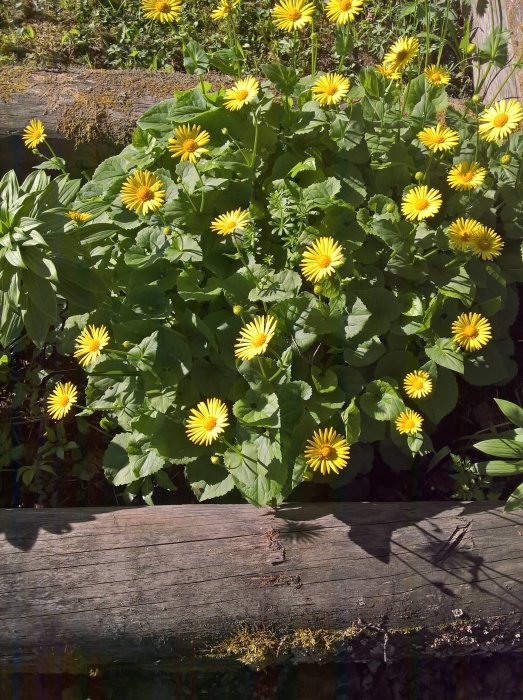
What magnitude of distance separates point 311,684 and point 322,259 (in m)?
1.49

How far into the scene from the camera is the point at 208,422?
229cm

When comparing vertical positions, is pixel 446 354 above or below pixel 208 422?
above

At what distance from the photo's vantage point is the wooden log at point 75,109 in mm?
3275

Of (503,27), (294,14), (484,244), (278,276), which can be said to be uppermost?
(503,27)

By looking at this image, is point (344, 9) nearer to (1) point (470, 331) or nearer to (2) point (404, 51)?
(2) point (404, 51)

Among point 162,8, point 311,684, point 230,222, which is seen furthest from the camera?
point 311,684

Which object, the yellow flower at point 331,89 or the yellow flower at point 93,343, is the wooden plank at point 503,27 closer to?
the yellow flower at point 331,89

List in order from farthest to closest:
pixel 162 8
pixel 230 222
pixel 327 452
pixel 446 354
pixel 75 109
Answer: pixel 75 109 < pixel 162 8 < pixel 446 354 < pixel 230 222 < pixel 327 452

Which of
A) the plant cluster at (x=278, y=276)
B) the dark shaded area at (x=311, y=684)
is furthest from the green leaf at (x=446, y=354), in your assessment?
the dark shaded area at (x=311, y=684)

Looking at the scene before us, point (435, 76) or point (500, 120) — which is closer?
point (500, 120)

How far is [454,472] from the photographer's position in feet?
9.25

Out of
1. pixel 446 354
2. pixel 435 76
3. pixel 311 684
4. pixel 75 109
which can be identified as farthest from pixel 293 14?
pixel 311 684

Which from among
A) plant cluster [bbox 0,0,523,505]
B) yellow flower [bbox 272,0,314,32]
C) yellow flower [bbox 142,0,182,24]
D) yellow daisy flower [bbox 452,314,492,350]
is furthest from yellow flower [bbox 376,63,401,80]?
yellow daisy flower [bbox 452,314,492,350]

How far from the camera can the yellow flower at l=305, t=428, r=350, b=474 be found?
224 cm
